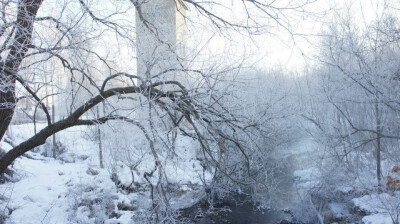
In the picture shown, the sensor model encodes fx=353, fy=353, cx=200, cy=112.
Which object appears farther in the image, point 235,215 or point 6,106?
point 235,215

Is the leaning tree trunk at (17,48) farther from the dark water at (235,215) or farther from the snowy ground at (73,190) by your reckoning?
the dark water at (235,215)

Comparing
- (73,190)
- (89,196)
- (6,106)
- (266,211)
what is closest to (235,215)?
(266,211)

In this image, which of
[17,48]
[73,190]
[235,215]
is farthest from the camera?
[235,215]

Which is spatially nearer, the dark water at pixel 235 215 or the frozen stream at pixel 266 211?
the dark water at pixel 235 215

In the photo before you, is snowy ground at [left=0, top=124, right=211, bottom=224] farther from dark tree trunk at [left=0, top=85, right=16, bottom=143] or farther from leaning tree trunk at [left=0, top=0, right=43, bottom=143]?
leaning tree trunk at [left=0, top=0, right=43, bottom=143]

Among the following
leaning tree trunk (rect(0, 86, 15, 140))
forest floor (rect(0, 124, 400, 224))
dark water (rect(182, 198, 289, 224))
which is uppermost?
leaning tree trunk (rect(0, 86, 15, 140))

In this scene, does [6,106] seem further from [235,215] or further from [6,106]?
[235,215]

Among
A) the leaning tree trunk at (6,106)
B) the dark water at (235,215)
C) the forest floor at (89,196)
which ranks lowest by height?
the dark water at (235,215)

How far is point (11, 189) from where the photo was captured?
955 cm

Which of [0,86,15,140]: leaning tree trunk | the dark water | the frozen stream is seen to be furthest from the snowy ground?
[0,86,15,140]: leaning tree trunk

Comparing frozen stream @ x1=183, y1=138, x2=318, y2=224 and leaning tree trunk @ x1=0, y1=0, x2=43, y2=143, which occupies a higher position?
leaning tree trunk @ x1=0, y1=0, x2=43, y2=143

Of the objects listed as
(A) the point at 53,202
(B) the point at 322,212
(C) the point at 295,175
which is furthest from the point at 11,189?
(C) the point at 295,175

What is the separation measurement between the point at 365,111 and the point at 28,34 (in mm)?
11167

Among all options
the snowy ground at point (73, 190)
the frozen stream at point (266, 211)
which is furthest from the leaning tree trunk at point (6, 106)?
the frozen stream at point (266, 211)
